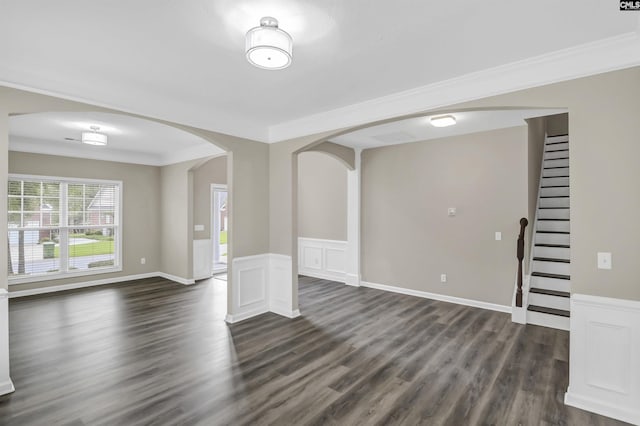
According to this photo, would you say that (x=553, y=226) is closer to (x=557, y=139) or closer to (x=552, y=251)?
(x=552, y=251)

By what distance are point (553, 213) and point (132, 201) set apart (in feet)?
26.4

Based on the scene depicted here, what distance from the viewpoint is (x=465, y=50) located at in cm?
242

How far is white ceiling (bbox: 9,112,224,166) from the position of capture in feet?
13.9

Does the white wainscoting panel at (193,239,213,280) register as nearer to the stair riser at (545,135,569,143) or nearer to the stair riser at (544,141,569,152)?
the stair riser at (544,141,569,152)

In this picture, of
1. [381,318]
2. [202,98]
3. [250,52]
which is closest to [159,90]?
[202,98]

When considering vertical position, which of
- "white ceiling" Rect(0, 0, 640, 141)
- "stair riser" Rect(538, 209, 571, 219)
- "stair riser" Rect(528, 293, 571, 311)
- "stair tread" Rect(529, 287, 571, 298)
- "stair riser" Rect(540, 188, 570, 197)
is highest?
"white ceiling" Rect(0, 0, 640, 141)

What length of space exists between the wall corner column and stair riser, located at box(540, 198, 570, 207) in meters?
3.23

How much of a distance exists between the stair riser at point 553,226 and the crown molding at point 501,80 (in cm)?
337

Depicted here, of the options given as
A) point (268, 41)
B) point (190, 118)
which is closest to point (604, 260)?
point (268, 41)

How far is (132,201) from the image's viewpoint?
22.4ft

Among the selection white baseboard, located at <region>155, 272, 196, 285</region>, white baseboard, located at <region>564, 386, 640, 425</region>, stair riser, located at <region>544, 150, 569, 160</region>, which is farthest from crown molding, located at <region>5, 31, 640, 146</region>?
stair riser, located at <region>544, 150, 569, 160</region>

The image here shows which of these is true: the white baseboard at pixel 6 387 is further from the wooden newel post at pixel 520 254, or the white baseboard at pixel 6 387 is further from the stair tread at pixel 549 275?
the stair tread at pixel 549 275

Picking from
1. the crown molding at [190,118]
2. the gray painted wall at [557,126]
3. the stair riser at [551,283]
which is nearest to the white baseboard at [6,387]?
the crown molding at [190,118]

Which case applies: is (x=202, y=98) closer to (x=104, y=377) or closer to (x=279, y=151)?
(x=279, y=151)
